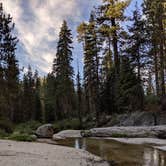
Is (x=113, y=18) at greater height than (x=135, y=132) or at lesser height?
greater

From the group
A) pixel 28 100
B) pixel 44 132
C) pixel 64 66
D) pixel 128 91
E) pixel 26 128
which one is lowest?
pixel 44 132

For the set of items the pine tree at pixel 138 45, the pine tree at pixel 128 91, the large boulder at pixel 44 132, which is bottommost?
the large boulder at pixel 44 132

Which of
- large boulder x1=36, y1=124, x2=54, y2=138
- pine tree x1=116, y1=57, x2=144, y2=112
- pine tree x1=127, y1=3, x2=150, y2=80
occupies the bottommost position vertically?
large boulder x1=36, y1=124, x2=54, y2=138

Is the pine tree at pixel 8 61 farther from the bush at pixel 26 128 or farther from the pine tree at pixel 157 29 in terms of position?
the pine tree at pixel 157 29

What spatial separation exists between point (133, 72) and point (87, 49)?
13092mm

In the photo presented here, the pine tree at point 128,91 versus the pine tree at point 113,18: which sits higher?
the pine tree at point 113,18

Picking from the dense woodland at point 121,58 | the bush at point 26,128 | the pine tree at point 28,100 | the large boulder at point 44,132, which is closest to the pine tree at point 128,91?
the dense woodland at point 121,58

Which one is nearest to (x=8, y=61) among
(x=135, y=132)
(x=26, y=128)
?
(x=26, y=128)

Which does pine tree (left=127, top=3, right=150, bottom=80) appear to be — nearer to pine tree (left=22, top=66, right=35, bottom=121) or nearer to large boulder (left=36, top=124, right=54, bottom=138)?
large boulder (left=36, top=124, right=54, bottom=138)

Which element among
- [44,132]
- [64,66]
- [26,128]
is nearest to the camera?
[44,132]

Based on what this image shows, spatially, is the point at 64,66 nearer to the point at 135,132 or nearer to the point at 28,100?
the point at 28,100

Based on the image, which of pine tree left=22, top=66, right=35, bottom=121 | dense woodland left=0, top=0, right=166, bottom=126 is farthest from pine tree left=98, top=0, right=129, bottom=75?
pine tree left=22, top=66, right=35, bottom=121

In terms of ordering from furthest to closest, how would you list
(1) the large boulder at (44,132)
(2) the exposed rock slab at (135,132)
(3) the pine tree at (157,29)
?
(3) the pine tree at (157,29) → (1) the large boulder at (44,132) → (2) the exposed rock slab at (135,132)

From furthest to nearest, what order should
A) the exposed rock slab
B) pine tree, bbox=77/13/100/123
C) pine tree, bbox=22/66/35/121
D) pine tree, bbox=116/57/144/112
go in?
pine tree, bbox=22/66/35/121
pine tree, bbox=77/13/100/123
pine tree, bbox=116/57/144/112
the exposed rock slab
